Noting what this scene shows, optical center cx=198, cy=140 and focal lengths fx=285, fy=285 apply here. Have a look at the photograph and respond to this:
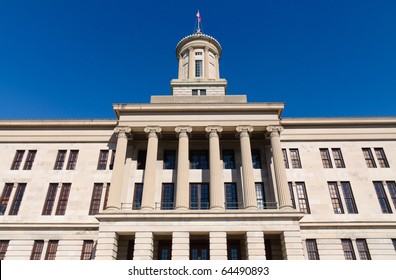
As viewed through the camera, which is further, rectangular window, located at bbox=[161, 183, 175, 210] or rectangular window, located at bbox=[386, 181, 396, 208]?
rectangular window, located at bbox=[386, 181, 396, 208]

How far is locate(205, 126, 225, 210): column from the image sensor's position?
77.9 feet

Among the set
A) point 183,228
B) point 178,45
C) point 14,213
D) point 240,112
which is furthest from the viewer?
point 178,45

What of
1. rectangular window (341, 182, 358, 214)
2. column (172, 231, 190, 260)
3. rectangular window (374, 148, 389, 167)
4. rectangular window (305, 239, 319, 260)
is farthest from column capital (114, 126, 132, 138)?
rectangular window (374, 148, 389, 167)

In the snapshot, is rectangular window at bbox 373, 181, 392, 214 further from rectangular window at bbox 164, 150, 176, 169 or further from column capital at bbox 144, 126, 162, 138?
column capital at bbox 144, 126, 162, 138

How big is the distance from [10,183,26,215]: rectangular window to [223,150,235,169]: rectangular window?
20.1 metres

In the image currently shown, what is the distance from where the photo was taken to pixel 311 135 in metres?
30.4

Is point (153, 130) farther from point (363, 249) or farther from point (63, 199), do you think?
point (363, 249)

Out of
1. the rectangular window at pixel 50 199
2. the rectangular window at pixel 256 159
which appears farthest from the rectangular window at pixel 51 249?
the rectangular window at pixel 256 159

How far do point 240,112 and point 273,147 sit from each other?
16.1 feet

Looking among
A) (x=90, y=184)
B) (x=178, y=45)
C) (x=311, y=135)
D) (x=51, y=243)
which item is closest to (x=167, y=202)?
(x=90, y=184)

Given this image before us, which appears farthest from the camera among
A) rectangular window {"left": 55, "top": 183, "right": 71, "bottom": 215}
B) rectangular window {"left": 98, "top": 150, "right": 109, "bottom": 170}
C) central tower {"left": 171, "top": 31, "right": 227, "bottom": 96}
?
central tower {"left": 171, "top": 31, "right": 227, "bottom": 96}

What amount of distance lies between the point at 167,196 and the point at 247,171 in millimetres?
7961

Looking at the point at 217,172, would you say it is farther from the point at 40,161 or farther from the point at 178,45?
the point at 178,45

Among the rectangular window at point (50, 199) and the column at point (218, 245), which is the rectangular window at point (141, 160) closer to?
the rectangular window at point (50, 199)
